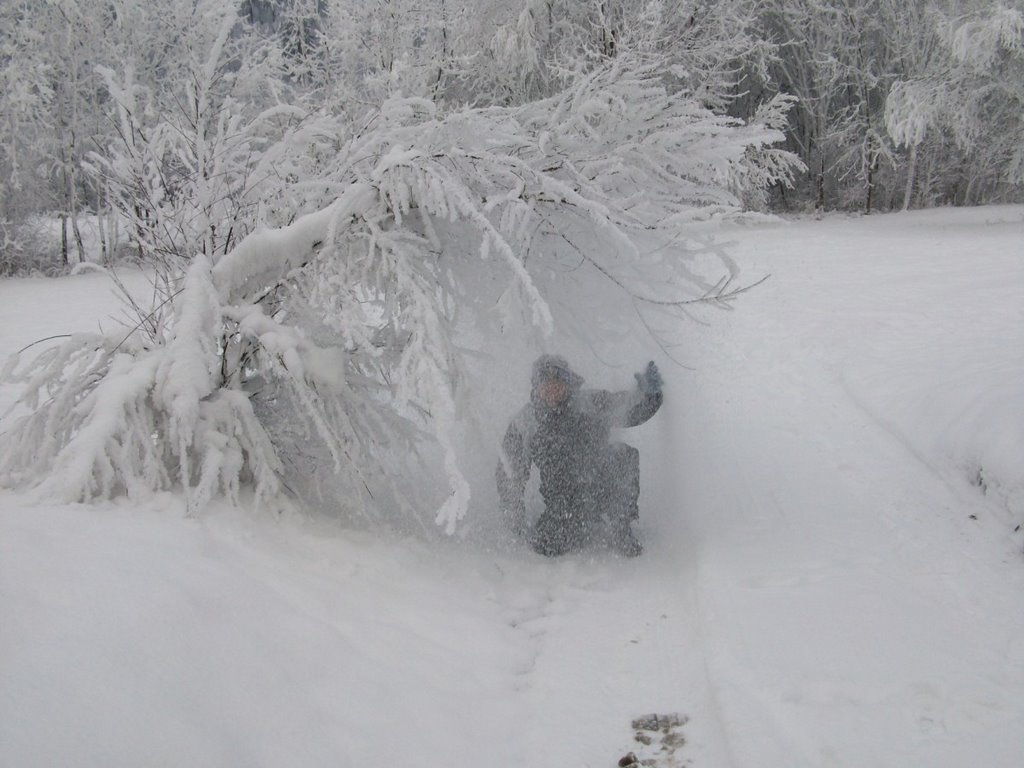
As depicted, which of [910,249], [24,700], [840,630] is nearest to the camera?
[24,700]

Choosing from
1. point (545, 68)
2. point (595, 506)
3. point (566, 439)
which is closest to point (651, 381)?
point (566, 439)

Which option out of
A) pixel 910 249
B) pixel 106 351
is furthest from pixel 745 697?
pixel 910 249

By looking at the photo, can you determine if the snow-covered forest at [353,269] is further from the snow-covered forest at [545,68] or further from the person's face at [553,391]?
the snow-covered forest at [545,68]

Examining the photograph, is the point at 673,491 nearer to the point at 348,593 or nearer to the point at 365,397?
the point at 365,397

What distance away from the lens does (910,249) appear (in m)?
13.1

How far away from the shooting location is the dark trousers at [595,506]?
4.51 meters

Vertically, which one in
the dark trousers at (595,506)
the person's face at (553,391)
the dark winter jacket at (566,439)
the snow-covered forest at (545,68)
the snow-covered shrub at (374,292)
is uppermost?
the snow-covered forest at (545,68)

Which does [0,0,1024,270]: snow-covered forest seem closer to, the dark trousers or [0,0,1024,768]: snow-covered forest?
[0,0,1024,768]: snow-covered forest

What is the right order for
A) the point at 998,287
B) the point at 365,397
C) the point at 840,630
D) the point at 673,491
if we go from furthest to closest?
1. the point at 998,287
2. the point at 673,491
3. the point at 365,397
4. the point at 840,630

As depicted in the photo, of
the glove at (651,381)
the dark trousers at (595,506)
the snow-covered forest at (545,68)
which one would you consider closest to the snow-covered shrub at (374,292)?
the glove at (651,381)

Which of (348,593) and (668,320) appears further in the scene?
(668,320)

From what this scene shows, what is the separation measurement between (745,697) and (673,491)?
2.50m

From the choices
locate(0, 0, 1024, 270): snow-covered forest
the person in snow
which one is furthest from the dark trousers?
locate(0, 0, 1024, 270): snow-covered forest

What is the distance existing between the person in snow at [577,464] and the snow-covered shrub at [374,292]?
57cm
